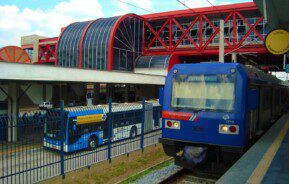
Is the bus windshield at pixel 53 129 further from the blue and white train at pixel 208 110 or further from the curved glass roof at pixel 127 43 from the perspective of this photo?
the curved glass roof at pixel 127 43

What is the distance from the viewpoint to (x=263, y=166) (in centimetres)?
646

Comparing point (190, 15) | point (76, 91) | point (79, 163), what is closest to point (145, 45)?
point (190, 15)

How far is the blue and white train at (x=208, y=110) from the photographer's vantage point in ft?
26.5

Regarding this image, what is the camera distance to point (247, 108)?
8250mm

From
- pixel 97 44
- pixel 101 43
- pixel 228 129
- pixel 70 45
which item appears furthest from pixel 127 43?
A: pixel 228 129

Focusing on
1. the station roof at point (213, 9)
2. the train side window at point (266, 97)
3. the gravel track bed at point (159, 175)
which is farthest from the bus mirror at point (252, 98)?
the station roof at point (213, 9)

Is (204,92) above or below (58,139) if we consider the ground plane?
above

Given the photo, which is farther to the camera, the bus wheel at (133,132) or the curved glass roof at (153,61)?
the curved glass roof at (153,61)

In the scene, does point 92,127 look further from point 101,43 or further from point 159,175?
point 101,43

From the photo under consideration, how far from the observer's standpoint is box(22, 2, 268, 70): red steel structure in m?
43.0

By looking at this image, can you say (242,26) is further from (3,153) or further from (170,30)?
(3,153)

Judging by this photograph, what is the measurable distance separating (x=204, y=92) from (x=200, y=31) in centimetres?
3853

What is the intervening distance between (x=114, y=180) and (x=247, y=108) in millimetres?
4407

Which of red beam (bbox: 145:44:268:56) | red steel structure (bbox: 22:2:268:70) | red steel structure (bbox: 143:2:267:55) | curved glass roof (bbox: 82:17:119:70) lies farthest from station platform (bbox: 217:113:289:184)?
curved glass roof (bbox: 82:17:119:70)
